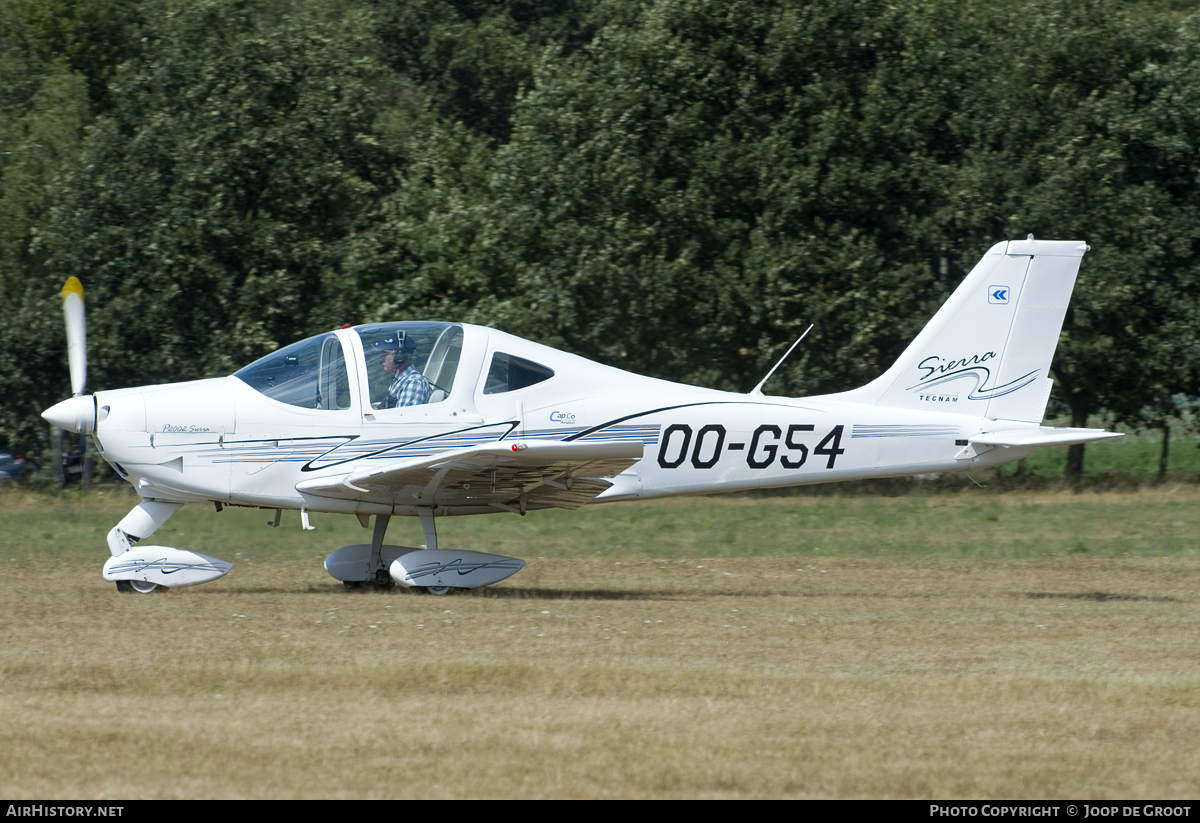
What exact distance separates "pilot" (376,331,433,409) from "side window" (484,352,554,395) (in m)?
0.49

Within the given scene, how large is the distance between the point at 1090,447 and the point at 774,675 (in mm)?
20147

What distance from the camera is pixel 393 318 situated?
22.1m

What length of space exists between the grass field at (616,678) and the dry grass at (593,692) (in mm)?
22

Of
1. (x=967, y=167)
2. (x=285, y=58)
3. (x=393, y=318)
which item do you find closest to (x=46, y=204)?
(x=285, y=58)

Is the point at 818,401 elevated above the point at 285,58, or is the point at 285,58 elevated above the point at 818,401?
the point at 285,58

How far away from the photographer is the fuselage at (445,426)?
10023mm

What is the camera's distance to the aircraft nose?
384 inches

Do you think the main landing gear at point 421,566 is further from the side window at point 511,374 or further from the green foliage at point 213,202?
the green foliage at point 213,202

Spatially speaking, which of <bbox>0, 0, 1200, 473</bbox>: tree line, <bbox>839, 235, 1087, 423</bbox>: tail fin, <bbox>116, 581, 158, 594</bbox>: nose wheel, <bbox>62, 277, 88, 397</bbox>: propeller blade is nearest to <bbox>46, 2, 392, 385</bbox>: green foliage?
<bbox>0, 0, 1200, 473</bbox>: tree line

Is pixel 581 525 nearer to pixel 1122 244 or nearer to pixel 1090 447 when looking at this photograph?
pixel 1122 244

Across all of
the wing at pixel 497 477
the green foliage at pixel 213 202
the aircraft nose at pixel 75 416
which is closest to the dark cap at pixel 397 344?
the wing at pixel 497 477

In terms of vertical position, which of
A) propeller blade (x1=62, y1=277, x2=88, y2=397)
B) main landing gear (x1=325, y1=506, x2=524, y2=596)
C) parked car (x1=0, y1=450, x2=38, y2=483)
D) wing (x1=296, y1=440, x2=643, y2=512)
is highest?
propeller blade (x1=62, y1=277, x2=88, y2=397)

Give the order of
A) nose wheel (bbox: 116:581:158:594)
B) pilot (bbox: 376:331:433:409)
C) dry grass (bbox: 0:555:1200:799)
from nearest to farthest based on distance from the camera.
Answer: dry grass (bbox: 0:555:1200:799)
nose wheel (bbox: 116:581:158:594)
pilot (bbox: 376:331:433:409)

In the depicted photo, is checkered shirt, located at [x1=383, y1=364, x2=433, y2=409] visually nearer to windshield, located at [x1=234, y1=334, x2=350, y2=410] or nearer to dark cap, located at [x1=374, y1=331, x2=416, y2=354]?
dark cap, located at [x1=374, y1=331, x2=416, y2=354]
